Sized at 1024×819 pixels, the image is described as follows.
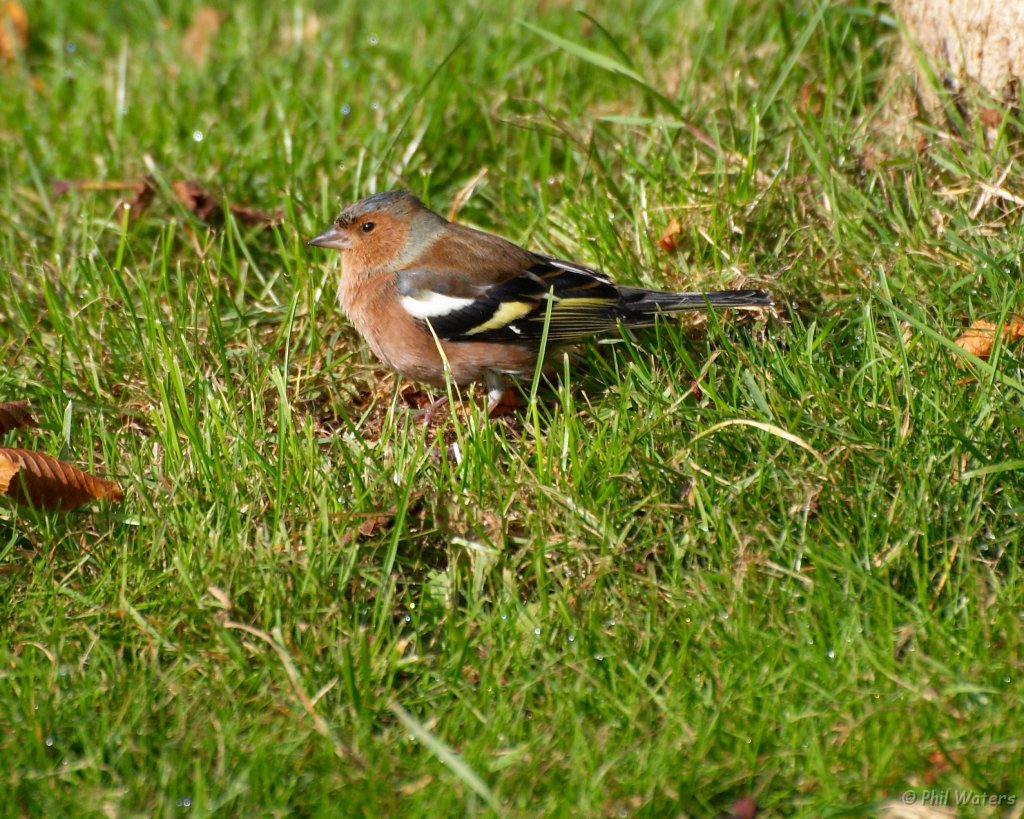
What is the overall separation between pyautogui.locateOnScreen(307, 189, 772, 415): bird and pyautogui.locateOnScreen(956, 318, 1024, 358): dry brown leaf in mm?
645

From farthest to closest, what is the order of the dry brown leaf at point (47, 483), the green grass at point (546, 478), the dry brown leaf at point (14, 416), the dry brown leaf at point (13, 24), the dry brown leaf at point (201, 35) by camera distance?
the dry brown leaf at point (13, 24), the dry brown leaf at point (201, 35), the dry brown leaf at point (14, 416), the dry brown leaf at point (47, 483), the green grass at point (546, 478)

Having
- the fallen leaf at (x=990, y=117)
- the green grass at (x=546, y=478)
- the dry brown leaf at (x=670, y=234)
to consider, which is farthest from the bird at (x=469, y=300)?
the fallen leaf at (x=990, y=117)

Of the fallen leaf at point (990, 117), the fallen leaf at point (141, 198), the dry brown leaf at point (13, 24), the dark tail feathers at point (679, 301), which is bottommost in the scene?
the fallen leaf at point (141, 198)

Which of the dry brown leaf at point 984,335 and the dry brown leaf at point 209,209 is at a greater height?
the dry brown leaf at point 984,335

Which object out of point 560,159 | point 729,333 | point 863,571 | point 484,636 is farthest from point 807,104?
point 484,636

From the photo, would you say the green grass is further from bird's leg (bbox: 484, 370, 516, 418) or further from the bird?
bird's leg (bbox: 484, 370, 516, 418)

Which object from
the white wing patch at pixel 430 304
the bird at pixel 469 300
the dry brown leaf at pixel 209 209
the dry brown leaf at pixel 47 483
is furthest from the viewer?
the dry brown leaf at pixel 209 209

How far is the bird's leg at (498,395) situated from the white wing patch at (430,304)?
0.91 ft

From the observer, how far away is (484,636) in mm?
3053

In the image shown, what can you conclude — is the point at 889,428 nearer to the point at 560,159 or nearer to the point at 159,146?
the point at 560,159

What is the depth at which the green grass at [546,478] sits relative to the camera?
2.66m

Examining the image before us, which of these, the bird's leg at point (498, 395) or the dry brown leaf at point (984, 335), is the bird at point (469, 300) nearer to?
the bird's leg at point (498, 395)

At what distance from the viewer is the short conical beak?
15.0ft

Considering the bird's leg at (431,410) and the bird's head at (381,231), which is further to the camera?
the bird's head at (381,231)
